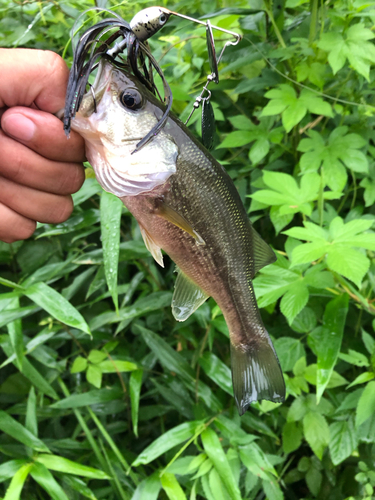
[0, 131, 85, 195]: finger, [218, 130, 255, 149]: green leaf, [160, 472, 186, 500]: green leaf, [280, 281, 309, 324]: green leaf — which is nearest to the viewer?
[0, 131, 85, 195]: finger

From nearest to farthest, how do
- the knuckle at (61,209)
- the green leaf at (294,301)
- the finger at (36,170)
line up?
the finger at (36,170) → the knuckle at (61,209) → the green leaf at (294,301)

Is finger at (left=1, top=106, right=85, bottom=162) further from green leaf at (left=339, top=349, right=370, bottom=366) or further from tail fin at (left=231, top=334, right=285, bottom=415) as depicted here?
green leaf at (left=339, top=349, right=370, bottom=366)

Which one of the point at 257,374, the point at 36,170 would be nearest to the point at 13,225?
the point at 36,170

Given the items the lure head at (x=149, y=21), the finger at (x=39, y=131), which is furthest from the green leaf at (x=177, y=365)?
the lure head at (x=149, y=21)

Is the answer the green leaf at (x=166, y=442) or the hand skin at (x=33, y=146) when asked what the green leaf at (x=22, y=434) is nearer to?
the green leaf at (x=166, y=442)

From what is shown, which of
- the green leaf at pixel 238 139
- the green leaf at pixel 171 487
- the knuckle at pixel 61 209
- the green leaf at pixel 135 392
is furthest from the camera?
the green leaf at pixel 238 139

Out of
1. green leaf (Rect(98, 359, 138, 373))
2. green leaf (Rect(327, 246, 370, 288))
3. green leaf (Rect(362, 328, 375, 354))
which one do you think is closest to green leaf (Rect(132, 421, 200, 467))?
green leaf (Rect(98, 359, 138, 373))

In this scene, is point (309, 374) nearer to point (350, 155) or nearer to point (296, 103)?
point (350, 155)
